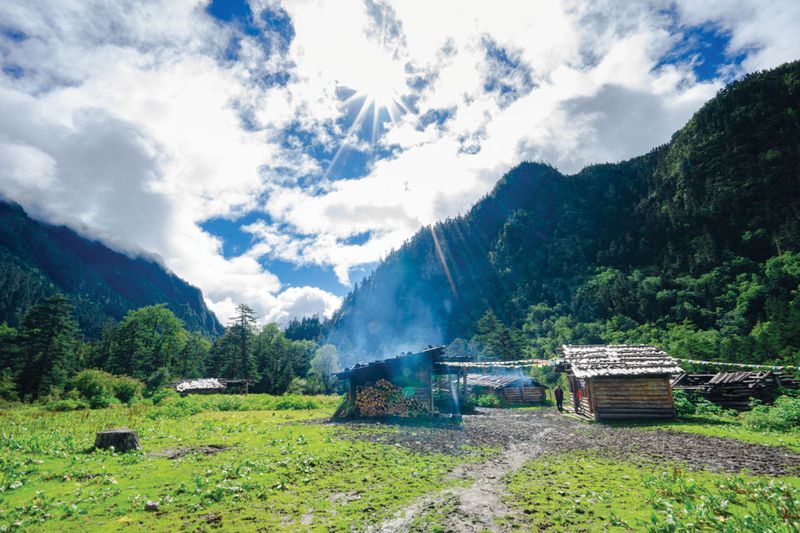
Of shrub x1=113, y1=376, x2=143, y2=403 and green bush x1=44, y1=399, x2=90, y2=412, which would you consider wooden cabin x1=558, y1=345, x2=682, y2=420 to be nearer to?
green bush x1=44, y1=399, x2=90, y2=412

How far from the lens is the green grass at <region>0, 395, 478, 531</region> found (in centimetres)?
670

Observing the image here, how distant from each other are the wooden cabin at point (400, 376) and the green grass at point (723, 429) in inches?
506

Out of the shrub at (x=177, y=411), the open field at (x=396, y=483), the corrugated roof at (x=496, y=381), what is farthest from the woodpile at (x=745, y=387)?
the shrub at (x=177, y=411)

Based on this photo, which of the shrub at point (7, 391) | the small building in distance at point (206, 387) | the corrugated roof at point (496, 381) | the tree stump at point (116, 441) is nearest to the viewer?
the tree stump at point (116, 441)

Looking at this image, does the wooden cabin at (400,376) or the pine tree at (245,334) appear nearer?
the wooden cabin at (400,376)

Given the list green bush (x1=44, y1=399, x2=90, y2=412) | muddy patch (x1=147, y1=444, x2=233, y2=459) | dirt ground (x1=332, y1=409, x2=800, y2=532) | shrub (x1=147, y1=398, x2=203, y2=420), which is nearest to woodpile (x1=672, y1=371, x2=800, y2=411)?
dirt ground (x1=332, y1=409, x2=800, y2=532)

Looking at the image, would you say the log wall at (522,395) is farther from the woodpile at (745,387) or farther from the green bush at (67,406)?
the green bush at (67,406)

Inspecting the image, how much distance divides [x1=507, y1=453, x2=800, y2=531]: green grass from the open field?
0.04 metres

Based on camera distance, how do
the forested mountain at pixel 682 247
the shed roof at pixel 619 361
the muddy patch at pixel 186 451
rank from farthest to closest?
1. the forested mountain at pixel 682 247
2. the shed roof at pixel 619 361
3. the muddy patch at pixel 186 451

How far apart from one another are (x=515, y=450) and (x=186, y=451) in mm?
13334

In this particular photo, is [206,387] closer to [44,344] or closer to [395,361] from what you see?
[44,344]

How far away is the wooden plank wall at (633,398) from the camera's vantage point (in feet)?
76.5

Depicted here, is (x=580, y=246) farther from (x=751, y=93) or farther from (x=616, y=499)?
(x=616, y=499)

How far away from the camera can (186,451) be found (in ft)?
43.7
